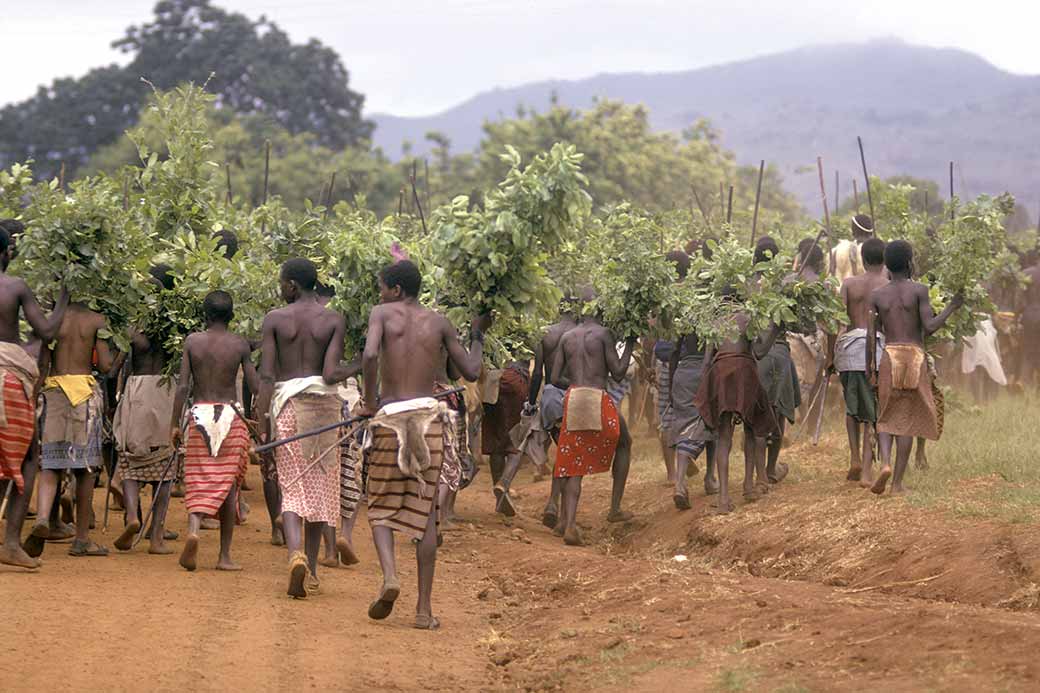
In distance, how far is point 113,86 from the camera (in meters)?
57.2

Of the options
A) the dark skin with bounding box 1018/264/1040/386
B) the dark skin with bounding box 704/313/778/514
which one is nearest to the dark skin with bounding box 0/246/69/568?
the dark skin with bounding box 704/313/778/514

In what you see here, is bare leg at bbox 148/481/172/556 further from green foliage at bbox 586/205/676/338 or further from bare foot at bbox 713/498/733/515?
bare foot at bbox 713/498/733/515

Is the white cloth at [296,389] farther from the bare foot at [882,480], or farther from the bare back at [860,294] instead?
the bare back at [860,294]

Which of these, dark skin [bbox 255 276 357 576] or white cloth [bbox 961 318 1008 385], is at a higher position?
dark skin [bbox 255 276 357 576]

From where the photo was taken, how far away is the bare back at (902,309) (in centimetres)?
1178

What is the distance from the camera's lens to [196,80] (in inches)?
2327

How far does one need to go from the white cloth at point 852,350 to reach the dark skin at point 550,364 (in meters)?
2.30

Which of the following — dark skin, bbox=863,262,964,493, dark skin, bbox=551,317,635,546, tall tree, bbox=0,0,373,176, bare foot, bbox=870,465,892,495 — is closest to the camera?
bare foot, bbox=870,465,892,495

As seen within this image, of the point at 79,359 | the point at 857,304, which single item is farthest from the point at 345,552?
the point at 857,304

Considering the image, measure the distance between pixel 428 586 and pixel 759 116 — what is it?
168658mm

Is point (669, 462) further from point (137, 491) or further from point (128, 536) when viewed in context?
point (128, 536)

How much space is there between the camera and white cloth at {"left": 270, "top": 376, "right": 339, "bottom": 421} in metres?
9.91

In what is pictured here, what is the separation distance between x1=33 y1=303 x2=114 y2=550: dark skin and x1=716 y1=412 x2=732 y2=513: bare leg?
16.5ft

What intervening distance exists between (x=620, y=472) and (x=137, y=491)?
432cm
